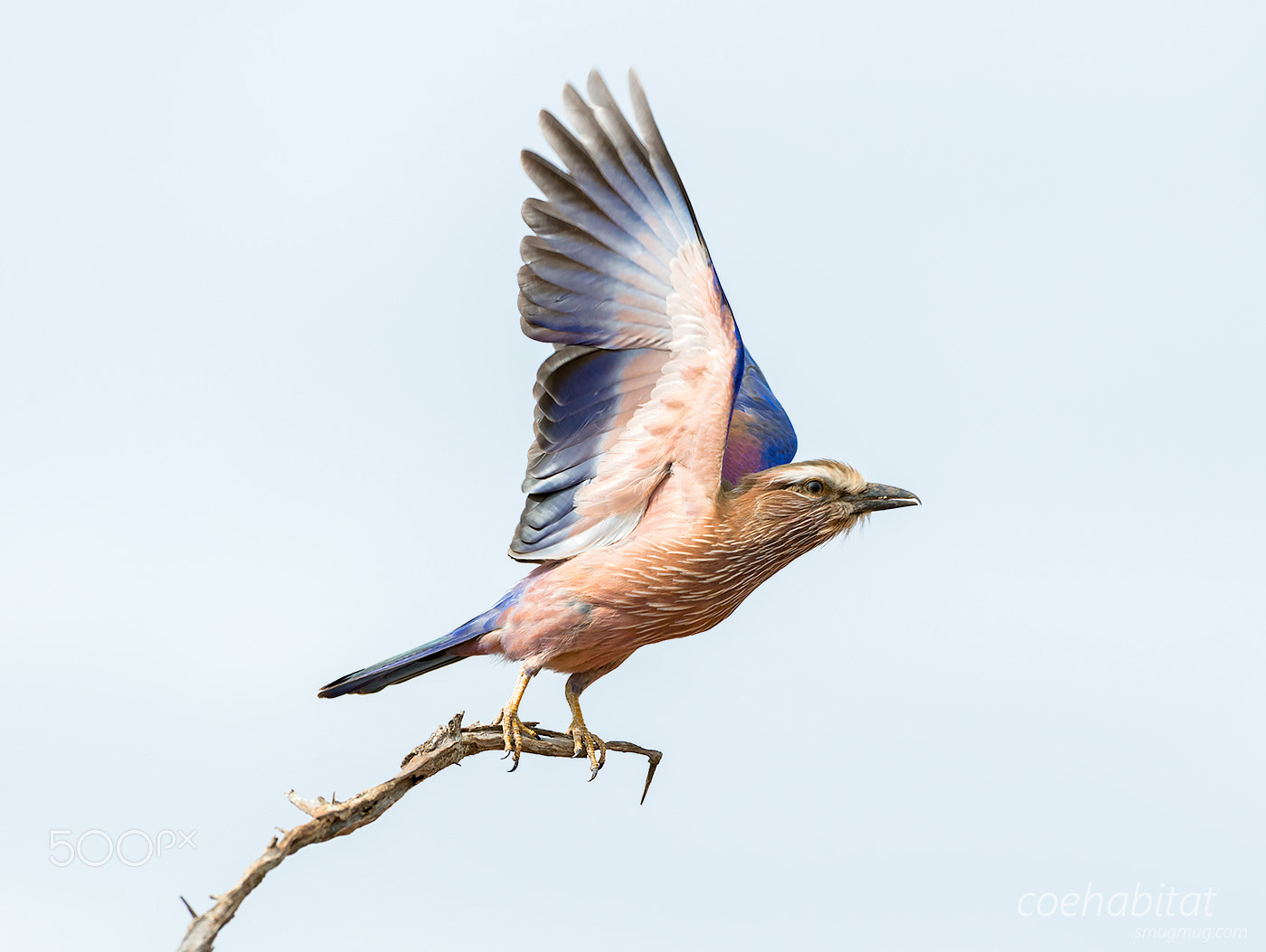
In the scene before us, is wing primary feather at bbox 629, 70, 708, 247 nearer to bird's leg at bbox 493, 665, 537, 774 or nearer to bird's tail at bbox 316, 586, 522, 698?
bird's tail at bbox 316, 586, 522, 698

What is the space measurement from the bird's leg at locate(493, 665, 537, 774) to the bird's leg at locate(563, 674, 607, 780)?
9.5 inches

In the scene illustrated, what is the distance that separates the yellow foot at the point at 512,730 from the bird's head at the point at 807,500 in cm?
126

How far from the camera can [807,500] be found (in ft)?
19.4

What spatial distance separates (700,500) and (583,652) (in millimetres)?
847

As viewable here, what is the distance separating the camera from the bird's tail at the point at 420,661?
19.7 ft

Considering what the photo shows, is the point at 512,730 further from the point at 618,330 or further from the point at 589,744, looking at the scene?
the point at 618,330

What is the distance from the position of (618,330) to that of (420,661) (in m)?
1.71

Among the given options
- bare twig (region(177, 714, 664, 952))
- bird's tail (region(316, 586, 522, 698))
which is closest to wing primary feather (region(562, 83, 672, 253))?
bird's tail (region(316, 586, 522, 698))

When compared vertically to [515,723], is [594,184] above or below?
above

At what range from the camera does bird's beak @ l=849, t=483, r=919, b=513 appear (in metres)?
6.03

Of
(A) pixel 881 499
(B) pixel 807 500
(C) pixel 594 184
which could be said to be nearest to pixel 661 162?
(C) pixel 594 184

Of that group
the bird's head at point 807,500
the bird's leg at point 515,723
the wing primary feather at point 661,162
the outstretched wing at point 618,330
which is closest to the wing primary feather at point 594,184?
the outstretched wing at point 618,330

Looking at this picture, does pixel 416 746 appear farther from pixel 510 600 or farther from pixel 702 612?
pixel 702 612

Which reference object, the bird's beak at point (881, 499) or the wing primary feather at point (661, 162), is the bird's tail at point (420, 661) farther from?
the wing primary feather at point (661, 162)
